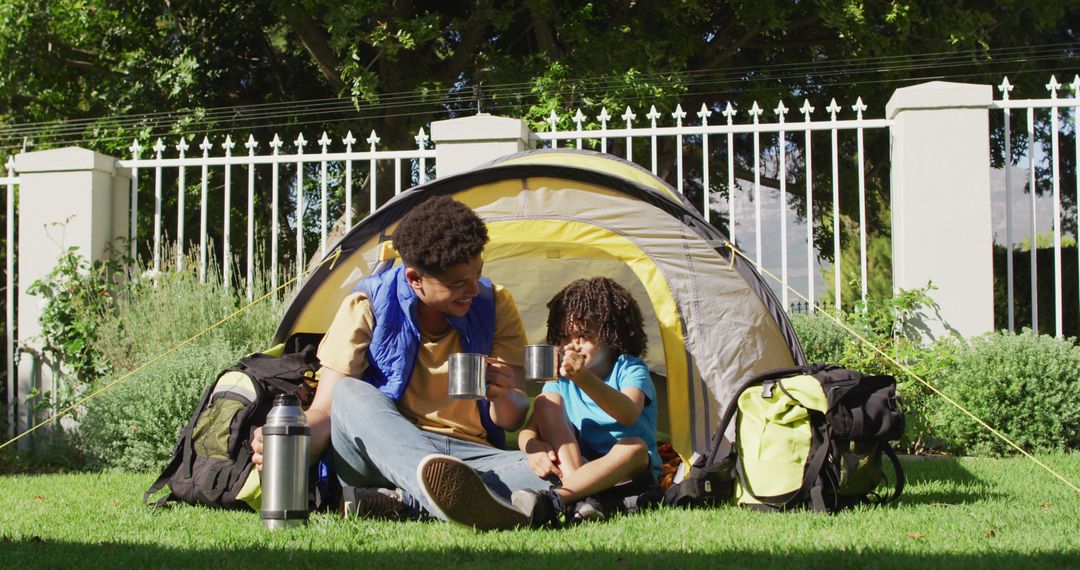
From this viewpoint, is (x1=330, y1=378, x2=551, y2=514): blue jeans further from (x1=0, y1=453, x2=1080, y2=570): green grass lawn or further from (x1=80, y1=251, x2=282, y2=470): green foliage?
(x1=80, y1=251, x2=282, y2=470): green foliage

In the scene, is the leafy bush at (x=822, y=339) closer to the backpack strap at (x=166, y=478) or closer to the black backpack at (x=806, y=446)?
the black backpack at (x=806, y=446)

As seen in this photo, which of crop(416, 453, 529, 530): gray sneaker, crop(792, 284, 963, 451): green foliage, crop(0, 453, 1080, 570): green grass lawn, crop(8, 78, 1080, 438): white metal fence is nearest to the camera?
crop(0, 453, 1080, 570): green grass lawn

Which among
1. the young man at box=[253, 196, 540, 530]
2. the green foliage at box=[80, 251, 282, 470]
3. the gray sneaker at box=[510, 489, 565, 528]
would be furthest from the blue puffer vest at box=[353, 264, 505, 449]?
the green foliage at box=[80, 251, 282, 470]

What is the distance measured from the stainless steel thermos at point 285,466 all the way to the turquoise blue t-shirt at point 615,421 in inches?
43.3

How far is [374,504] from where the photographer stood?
3.40 meters

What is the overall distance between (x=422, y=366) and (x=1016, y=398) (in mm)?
3356

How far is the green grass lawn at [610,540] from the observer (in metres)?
2.67

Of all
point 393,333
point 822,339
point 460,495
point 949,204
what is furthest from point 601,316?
point 949,204

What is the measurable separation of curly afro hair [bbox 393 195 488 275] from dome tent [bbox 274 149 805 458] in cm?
79

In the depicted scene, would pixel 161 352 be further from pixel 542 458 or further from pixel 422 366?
pixel 542 458

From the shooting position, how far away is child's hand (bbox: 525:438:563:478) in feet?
11.5

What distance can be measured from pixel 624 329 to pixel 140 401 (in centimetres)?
270

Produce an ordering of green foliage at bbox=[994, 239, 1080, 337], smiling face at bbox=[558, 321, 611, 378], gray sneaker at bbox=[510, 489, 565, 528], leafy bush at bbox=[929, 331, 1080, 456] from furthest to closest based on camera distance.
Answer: green foliage at bbox=[994, 239, 1080, 337]
leafy bush at bbox=[929, 331, 1080, 456]
smiling face at bbox=[558, 321, 611, 378]
gray sneaker at bbox=[510, 489, 565, 528]

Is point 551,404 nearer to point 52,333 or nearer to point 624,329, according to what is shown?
point 624,329
